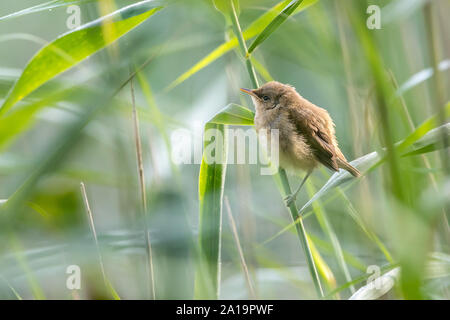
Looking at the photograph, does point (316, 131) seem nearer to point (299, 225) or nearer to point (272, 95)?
point (272, 95)

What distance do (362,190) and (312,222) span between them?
0.27m

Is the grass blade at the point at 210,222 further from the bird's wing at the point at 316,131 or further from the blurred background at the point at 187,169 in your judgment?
the bird's wing at the point at 316,131

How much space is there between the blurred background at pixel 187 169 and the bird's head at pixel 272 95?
0.12 ft

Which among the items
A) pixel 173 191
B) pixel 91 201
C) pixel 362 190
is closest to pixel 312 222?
pixel 362 190

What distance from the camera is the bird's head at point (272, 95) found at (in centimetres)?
103

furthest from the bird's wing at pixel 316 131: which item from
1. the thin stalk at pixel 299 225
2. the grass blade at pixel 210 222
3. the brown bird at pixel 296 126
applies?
the grass blade at pixel 210 222

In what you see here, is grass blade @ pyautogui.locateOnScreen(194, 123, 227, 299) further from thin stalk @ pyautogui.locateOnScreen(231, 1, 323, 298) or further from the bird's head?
the bird's head

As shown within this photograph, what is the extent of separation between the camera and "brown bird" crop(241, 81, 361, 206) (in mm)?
1034

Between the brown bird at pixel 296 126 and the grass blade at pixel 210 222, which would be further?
the brown bird at pixel 296 126

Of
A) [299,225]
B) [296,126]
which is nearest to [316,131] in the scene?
[296,126]

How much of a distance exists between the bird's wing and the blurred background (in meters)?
0.07

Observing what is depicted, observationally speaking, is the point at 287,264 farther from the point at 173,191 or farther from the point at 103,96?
the point at 103,96

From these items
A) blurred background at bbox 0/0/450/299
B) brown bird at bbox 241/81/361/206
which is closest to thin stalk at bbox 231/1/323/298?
blurred background at bbox 0/0/450/299

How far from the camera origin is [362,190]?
3.29ft
